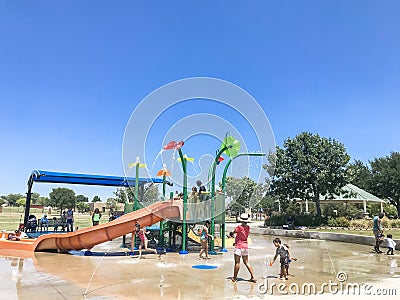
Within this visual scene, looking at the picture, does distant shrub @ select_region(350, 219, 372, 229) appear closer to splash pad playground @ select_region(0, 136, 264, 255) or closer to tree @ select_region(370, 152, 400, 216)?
splash pad playground @ select_region(0, 136, 264, 255)

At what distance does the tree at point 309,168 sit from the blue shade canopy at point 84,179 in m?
13.9

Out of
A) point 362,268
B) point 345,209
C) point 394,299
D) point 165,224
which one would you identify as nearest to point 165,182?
point 165,224

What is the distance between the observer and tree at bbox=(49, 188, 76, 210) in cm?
7388

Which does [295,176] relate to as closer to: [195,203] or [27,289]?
[195,203]

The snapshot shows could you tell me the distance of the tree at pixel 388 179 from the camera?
44.1 meters

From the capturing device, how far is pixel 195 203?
1380 cm

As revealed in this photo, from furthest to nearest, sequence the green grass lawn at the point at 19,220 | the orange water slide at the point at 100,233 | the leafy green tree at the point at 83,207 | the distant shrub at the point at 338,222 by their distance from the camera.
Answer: the leafy green tree at the point at 83,207, the green grass lawn at the point at 19,220, the distant shrub at the point at 338,222, the orange water slide at the point at 100,233

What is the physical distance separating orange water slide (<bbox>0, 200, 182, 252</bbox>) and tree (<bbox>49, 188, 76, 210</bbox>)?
62858mm

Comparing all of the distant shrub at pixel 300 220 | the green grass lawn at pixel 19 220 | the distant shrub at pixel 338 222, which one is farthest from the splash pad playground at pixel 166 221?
the distant shrub at pixel 300 220

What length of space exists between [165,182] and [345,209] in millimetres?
21160

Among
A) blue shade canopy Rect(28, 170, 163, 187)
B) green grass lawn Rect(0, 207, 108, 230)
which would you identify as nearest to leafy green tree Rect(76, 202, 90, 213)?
green grass lawn Rect(0, 207, 108, 230)

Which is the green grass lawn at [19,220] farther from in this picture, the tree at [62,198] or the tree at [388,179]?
the tree at [388,179]

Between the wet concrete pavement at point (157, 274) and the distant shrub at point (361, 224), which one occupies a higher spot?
the distant shrub at point (361, 224)

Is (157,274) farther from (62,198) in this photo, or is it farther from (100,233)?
(62,198)
